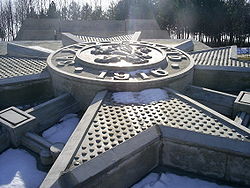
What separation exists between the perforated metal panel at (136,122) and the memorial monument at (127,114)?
2cm

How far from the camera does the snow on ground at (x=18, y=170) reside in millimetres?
5931

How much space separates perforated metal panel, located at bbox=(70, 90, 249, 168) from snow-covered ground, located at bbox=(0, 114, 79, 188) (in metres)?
1.43

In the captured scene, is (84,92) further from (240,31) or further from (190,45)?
(240,31)

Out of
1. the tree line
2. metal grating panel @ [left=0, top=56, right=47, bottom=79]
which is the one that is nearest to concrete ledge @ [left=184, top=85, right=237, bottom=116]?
metal grating panel @ [left=0, top=56, right=47, bottom=79]

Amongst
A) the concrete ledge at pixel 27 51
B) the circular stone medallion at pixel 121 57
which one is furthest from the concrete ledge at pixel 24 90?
the concrete ledge at pixel 27 51

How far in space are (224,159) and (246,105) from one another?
3.22 metres

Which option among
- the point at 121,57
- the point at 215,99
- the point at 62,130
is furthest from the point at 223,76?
the point at 62,130

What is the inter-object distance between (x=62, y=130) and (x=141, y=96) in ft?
8.55

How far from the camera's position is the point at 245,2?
113 ft

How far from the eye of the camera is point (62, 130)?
8023 millimetres

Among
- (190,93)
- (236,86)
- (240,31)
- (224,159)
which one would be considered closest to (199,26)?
(240,31)

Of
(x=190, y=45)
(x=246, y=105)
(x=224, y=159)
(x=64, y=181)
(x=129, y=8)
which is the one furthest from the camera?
(x=129, y=8)

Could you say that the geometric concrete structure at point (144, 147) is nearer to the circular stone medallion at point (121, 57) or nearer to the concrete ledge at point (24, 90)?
the circular stone medallion at point (121, 57)

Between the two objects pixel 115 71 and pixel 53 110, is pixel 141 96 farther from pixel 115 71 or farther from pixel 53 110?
pixel 53 110
